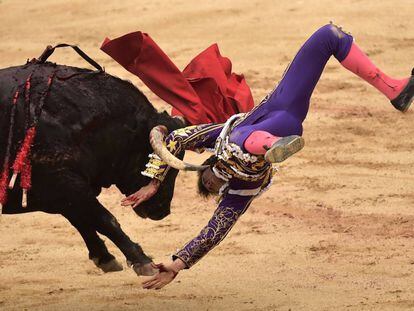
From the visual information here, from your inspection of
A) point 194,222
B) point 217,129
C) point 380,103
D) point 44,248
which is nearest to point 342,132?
point 380,103

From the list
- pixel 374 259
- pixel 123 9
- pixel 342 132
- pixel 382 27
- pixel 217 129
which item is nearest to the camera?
pixel 217 129

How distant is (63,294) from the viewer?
6.45 m

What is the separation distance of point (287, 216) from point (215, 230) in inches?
79.8

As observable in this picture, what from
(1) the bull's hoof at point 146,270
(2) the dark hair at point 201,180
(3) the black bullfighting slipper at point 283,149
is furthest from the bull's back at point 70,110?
(3) the black bullfighting slipper at point 283,149

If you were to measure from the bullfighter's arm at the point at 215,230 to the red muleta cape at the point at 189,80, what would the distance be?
1.67 feet

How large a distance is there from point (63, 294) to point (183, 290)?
A: 636mm

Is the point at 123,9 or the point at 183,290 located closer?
the point at 183,290

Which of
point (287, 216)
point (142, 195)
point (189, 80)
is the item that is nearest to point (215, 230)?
point (142, 195)

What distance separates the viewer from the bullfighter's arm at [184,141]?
5.61 meters

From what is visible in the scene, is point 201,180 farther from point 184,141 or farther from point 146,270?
point 146,270

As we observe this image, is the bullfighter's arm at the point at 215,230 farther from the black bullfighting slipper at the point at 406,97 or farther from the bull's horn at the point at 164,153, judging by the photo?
the black bullfighting slipper at the point at 406,97

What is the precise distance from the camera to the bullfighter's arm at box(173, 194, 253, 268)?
5.62 m

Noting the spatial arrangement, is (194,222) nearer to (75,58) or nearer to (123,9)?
(75,58)

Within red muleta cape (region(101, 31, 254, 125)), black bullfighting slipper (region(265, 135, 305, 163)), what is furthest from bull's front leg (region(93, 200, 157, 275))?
black bullfighting slipper (region(265, 135, 305, 163))
